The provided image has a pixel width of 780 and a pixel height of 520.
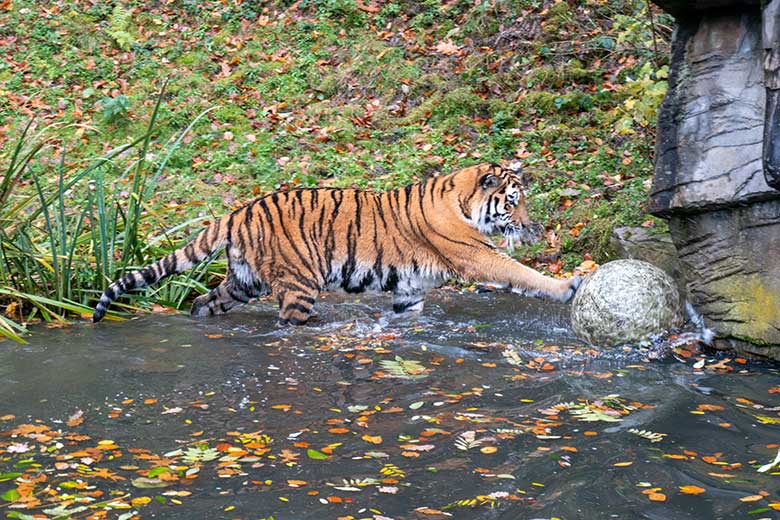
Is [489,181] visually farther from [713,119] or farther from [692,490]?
[692,490]

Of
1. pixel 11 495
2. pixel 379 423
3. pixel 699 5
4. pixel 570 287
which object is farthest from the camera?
pixel 570 287

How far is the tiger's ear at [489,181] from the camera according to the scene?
8086mm

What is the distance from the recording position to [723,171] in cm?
654

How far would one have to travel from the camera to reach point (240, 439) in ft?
17.1

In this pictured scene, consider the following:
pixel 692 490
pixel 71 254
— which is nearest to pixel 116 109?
pixel 71 254

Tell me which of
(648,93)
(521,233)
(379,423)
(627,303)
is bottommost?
(379,423)

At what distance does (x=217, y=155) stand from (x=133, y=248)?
369 cm

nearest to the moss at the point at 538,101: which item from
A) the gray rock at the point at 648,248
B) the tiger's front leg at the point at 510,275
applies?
the gray rock at the point at 648,248

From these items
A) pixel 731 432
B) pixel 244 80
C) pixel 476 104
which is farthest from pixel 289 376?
pixel 244 80

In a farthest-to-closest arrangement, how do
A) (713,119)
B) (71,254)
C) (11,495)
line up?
1. (71,254)
2. (713,119)
3. (11,495)

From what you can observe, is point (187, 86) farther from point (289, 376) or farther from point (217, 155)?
point (289, 376)

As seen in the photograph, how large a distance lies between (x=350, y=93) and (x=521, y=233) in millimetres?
5859

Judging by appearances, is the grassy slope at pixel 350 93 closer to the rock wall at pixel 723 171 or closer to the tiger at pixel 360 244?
the tiger at pixel 360 244

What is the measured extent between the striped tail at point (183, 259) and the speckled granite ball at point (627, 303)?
10.2 feet
